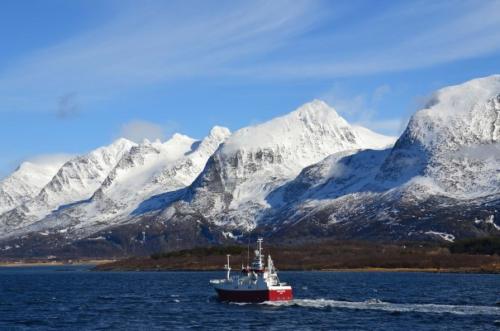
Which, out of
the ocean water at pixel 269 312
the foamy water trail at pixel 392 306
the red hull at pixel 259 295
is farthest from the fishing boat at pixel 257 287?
the ocean water at pixel 269 312

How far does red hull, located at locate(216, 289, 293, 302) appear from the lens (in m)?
162

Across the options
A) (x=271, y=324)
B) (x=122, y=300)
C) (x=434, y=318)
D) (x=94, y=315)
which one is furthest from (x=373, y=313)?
(x=122, y=300)

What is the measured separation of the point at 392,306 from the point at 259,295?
936 inches

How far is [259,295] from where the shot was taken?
6437 inches

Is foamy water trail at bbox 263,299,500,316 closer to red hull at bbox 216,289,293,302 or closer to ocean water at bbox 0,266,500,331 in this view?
ocean water at bbox 0,266,500,331

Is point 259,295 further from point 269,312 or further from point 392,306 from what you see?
point 392,306

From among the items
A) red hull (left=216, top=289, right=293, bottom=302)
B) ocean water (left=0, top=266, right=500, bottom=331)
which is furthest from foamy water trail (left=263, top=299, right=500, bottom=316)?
red hull (left=216, top=289, right=293, bottom=302)

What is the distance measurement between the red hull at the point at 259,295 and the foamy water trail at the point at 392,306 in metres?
0.89

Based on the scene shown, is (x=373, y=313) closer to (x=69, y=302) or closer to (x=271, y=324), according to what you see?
(x=271, y=324)

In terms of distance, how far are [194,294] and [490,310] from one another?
7248 centimetres

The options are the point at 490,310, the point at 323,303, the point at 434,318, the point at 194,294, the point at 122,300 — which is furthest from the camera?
the point at 194,294

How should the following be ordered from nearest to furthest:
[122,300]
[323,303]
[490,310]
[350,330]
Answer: [350,330]
[490,310]
[323,303]
[122,300]

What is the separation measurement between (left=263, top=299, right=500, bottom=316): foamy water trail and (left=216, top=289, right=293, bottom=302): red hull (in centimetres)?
89

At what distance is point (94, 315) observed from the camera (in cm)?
14950
